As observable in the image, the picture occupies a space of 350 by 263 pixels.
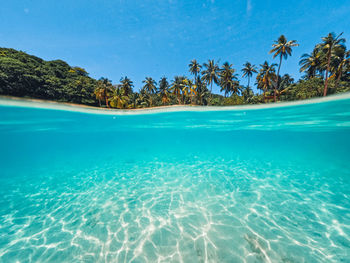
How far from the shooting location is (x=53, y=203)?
6164mm

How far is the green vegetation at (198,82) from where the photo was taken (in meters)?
23.4

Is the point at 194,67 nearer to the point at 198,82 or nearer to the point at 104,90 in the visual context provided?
the point at 198,82

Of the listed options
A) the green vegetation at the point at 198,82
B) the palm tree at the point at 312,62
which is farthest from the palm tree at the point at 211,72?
the palm tree at the point at 312,62

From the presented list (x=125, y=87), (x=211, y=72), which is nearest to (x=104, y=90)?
(x=125, y=87)

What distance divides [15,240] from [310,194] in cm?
1140

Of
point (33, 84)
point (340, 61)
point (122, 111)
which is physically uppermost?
point (340, 61)

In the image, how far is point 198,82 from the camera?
42.5 meters

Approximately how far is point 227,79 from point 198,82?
866cm

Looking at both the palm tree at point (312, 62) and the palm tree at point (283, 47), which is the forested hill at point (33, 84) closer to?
the palm tree at point (283, 47)

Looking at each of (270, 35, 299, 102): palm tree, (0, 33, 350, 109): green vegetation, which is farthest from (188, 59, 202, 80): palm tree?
(270, 35, 299, 102): palm tree

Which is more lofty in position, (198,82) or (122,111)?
(198,82)

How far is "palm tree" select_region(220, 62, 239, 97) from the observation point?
122ft

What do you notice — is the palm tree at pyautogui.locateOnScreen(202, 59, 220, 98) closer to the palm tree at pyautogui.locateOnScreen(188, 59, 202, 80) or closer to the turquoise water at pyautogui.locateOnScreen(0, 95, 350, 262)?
the palm tree at pyautogui.locateOnScreen(188, 59, 202, 80)

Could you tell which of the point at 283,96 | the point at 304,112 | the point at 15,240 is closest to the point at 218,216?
the point at 15,240
